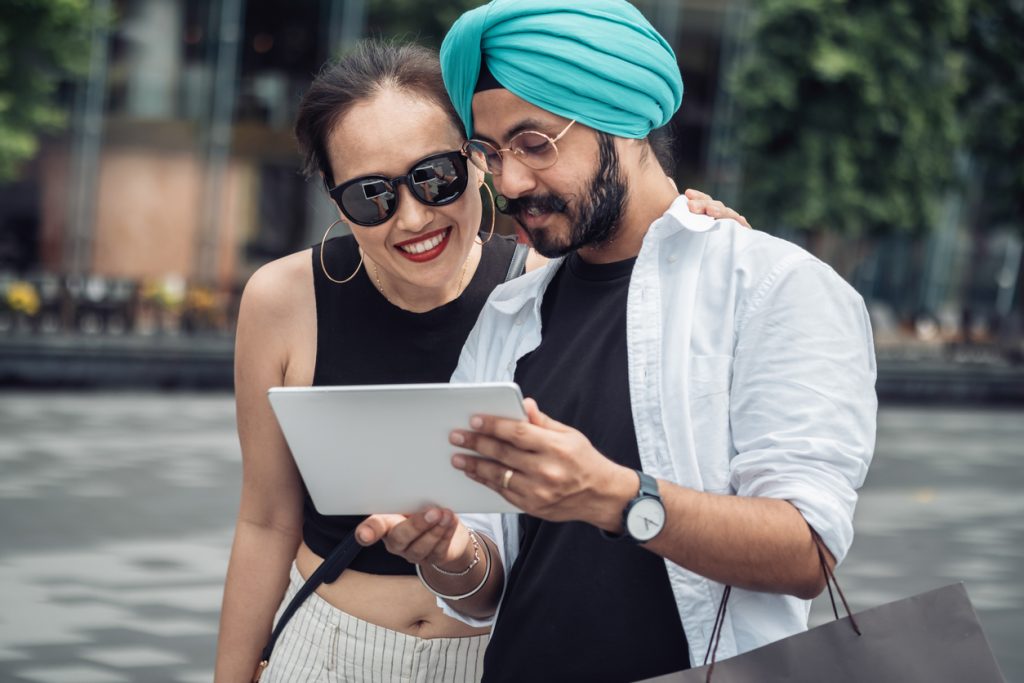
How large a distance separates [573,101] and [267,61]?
23157 millimetres

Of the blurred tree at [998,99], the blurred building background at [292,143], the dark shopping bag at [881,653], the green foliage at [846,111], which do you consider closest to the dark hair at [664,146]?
the dark shopping bag at [881,653]

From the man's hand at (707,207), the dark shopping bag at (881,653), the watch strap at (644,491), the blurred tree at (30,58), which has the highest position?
the man's hand at (707,207)

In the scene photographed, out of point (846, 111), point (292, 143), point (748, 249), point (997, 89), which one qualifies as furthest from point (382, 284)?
point (997, 89)

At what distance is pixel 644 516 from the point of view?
5.25ft

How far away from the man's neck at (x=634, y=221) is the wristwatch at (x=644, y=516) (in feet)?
1.83

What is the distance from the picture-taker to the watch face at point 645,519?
1598mm

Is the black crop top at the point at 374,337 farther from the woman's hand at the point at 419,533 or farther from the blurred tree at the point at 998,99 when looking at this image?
the blurred tree at the point at 998,99

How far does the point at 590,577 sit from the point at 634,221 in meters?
0.58

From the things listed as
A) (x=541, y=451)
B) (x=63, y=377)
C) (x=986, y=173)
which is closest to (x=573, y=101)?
(x=541, y=451)

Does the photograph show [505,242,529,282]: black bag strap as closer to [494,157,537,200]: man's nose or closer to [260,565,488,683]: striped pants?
[494,157,537,200]: man's nose

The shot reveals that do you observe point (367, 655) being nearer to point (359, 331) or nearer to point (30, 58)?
point (359, 331)

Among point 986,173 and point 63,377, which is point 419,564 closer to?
point 63,377

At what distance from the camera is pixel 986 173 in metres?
31.0

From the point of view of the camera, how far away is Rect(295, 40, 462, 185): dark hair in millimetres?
2369
